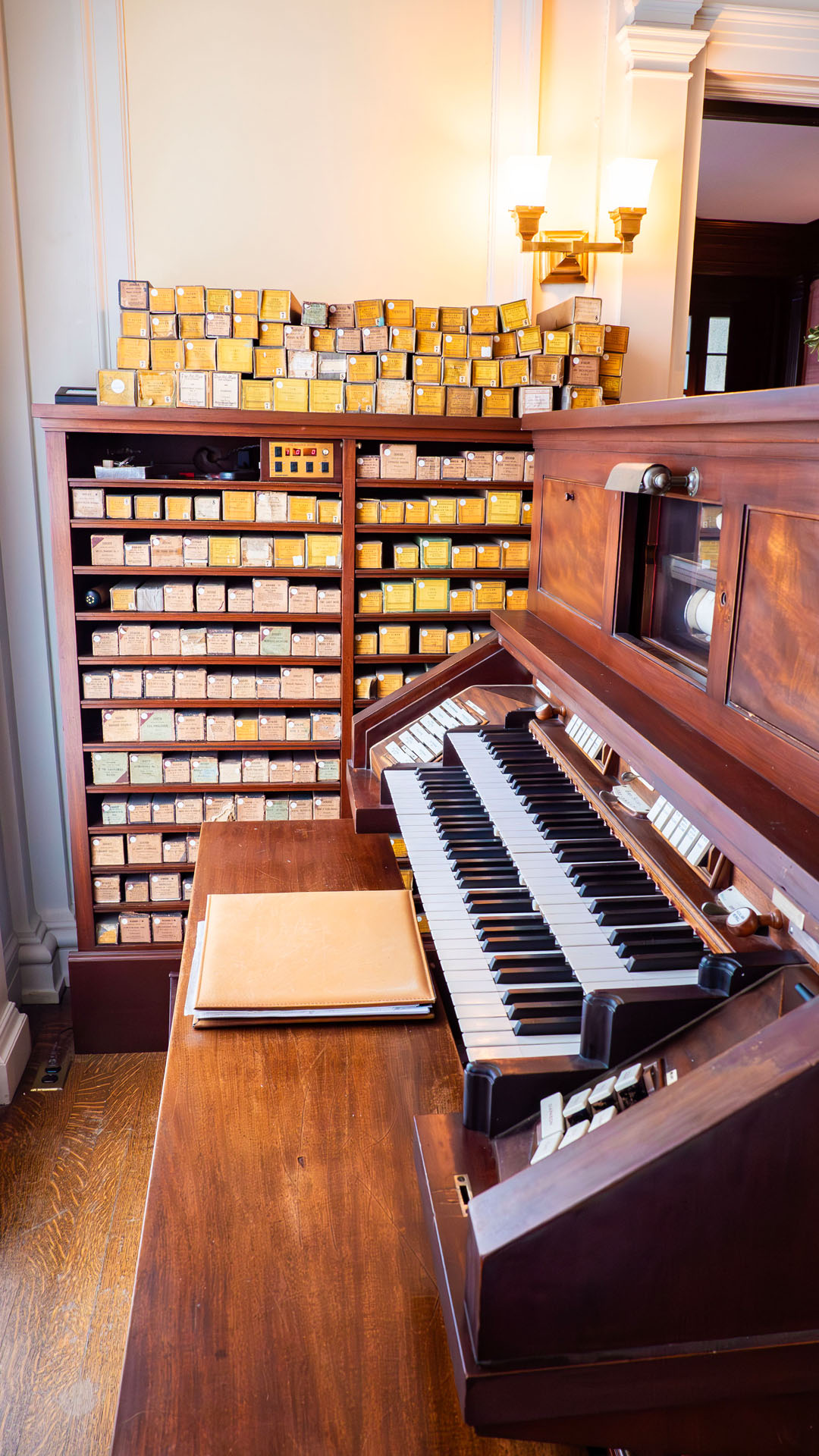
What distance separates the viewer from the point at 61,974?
3.80 m

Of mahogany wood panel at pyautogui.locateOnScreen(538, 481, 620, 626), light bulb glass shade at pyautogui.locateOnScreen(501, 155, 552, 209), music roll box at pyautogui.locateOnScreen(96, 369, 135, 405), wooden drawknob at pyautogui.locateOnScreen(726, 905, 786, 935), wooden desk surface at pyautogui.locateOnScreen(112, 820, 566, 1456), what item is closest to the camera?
wooden desk surface at pyautogui.locateOnScreen(112, 820, 566, 1456)

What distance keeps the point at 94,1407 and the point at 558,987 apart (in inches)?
56.9

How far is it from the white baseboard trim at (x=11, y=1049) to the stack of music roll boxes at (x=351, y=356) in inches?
75.2

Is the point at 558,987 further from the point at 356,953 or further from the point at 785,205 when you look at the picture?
the point at 785,205

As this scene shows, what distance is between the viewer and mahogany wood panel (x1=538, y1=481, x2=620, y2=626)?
204 centimetres

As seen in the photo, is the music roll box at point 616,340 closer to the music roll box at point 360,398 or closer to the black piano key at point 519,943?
the music roll box at point 360,398

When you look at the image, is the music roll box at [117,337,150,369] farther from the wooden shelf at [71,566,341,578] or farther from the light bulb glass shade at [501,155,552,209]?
the light bulb glass shade at [501,155,552,209]

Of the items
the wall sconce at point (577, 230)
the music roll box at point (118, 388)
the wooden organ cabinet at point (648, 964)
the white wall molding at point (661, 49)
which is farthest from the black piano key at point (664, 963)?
the white wall molding at point (661, 49)

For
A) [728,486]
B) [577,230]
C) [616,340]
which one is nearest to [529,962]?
[728,486]

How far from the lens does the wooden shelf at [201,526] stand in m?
3.18

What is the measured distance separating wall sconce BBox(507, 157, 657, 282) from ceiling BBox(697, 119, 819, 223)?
1.55m

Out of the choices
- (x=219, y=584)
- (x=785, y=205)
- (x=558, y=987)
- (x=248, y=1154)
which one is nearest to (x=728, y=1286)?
(x=558, y=987)

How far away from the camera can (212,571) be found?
3.24 metres

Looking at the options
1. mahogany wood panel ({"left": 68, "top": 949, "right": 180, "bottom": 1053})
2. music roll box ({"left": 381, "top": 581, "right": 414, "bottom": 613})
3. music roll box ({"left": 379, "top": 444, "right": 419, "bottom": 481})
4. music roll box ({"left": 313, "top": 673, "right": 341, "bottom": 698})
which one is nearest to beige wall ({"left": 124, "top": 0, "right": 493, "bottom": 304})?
music roll box ({"left": 379, "top": 444, "right": 419, "bottom": 481})
